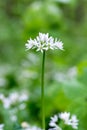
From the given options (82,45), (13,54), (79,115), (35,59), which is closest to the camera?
(79,115)

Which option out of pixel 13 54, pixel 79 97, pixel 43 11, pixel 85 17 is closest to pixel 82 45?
pixel 13 54

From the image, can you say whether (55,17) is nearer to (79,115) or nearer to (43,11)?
(43,11)

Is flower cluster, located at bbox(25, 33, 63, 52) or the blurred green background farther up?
the blurred green background

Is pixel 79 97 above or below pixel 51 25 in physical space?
below

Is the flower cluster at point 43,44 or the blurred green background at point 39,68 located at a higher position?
the blurred green background at point 39,68

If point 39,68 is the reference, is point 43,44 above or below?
below

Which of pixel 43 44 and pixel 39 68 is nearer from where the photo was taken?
pixel 43 44

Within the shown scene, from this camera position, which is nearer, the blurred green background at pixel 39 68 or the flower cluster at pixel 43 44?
the flower cluster at pixel 43 44

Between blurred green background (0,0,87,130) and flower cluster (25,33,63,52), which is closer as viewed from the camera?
flower cluster (25,33,63,52)
